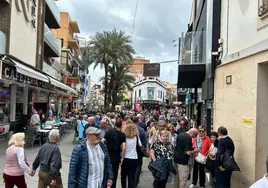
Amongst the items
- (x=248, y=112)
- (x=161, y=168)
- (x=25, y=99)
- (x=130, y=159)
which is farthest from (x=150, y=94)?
(x=161, y=168)

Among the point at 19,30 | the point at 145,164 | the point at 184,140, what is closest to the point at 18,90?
the point at 19,30

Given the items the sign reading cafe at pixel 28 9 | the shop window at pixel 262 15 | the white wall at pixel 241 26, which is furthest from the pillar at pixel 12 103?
the shop window at pixel 262 15

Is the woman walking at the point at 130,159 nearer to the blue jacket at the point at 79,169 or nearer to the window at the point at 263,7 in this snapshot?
the blue jacket at the point at 79,169

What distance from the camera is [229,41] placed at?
914 centimetres

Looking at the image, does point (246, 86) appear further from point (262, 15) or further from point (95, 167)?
point (95, 167)

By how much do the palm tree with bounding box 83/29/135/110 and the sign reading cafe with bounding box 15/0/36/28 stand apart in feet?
38.9

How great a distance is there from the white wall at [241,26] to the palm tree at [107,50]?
2211cm

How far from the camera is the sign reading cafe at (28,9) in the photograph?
51.7 feet

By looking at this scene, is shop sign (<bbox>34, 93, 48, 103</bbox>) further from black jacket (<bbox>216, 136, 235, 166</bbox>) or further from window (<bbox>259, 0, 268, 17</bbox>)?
window (<bbox>259, 0, 268, 17</bbox>)

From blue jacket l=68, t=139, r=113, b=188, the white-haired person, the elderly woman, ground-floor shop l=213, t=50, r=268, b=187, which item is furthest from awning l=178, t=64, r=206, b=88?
blue jacket l=68, t=139, r=113, b=188

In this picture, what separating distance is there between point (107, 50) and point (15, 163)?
26605mm

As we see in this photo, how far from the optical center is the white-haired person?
17.1ft

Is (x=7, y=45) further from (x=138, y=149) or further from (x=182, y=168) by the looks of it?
(x=182, y=168)

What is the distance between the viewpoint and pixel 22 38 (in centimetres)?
1712
